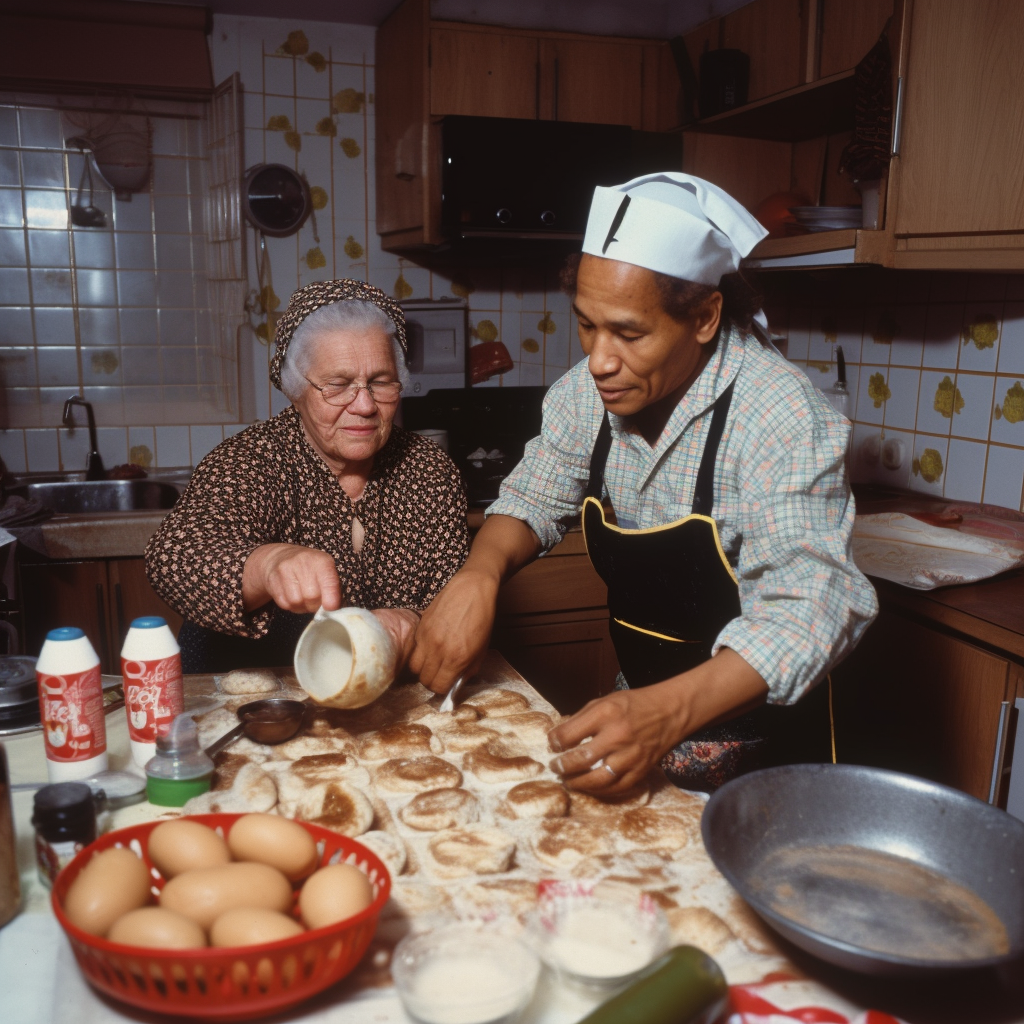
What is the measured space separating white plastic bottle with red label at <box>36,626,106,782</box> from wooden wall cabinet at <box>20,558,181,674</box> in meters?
1.61

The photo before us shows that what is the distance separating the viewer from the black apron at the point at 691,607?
Result: 4.90 feet

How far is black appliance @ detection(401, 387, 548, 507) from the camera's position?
348 centimetres

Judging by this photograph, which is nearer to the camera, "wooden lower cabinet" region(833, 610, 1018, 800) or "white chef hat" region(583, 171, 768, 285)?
"white chef hat" region(583, 171, 768, 285)

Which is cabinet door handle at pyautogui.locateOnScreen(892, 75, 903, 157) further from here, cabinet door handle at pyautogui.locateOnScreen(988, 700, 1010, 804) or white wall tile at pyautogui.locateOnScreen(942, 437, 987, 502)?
cabinet door handle at pyautogui.locateOnScreen(988, 700, 1010, 804)

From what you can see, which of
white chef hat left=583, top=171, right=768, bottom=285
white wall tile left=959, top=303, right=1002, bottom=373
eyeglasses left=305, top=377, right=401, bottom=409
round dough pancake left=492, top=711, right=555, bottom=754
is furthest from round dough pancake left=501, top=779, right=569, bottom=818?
white wall tile left=959, top=303, right=1002, bottom=373

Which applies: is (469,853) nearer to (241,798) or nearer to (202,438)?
(241,798)

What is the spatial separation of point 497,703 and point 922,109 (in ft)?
5.76

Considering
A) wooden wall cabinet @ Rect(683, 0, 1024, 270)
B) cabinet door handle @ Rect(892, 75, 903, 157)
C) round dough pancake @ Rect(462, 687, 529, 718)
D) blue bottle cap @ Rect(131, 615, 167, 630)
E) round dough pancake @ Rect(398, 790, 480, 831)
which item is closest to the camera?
round dough pancake @ Rect(398, 790, 480, 831)

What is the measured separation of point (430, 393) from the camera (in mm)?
3529

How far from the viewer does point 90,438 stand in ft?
11.0

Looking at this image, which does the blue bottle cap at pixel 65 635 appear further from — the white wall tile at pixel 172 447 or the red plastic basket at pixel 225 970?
the white wall tile at pixel 172 447

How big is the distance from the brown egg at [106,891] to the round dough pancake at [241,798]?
249mm

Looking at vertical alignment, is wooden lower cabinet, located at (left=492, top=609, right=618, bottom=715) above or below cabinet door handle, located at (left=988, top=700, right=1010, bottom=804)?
below

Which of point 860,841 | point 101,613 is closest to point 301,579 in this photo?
point 860,841
